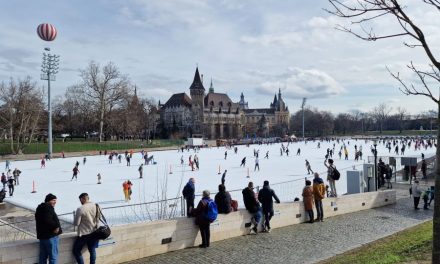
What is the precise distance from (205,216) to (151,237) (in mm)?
1251

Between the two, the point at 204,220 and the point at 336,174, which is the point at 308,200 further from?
the point at 204,220

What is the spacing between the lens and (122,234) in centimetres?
798

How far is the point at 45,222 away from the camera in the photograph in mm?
6477

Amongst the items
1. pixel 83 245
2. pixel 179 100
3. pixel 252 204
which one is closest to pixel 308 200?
pixel 252 204

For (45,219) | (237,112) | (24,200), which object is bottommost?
(24,200)

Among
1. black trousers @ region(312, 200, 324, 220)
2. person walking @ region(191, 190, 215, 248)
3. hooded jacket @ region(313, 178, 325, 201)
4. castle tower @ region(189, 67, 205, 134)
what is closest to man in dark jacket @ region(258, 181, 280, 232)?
hooded jacket @ region(313, 178, 325, 201)

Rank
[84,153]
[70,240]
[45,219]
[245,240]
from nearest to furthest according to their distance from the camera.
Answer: [45,219], [70,240], [245,240], [84,153]

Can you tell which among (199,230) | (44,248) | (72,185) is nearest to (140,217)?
(199,230)

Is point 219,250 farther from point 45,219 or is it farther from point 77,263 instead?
point 45,219

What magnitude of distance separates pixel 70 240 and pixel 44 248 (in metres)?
0.67

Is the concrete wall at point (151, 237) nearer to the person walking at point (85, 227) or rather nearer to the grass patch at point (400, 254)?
the person walking at point (85, 227)

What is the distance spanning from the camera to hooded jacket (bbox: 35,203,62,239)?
21.2 ft

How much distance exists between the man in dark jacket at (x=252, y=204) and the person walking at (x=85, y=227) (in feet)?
13.4

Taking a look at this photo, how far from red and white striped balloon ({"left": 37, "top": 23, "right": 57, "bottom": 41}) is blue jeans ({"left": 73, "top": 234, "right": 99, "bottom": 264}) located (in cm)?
5353
